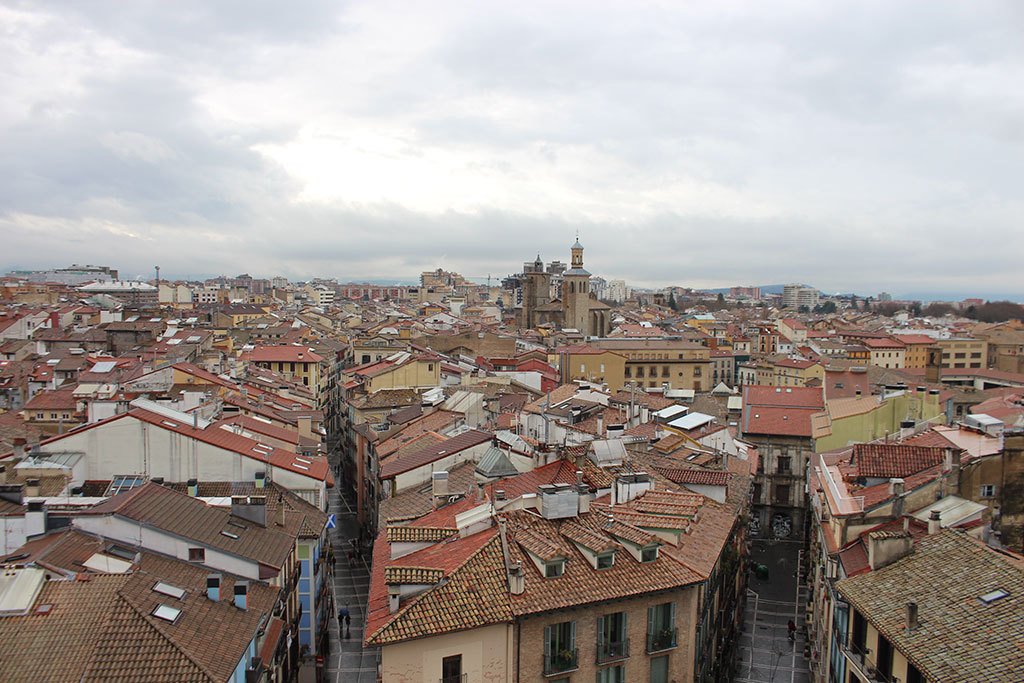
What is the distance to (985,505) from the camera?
20.6 metres

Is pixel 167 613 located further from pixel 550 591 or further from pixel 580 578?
pixel 580 578

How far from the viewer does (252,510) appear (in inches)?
926

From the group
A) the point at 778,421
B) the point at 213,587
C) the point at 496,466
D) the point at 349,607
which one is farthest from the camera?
the point at 778,421

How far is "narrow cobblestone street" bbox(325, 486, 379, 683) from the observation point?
27.2 meters

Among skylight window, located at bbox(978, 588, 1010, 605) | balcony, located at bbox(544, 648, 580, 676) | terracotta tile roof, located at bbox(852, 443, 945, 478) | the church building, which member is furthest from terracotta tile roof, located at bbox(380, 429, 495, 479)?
the church building

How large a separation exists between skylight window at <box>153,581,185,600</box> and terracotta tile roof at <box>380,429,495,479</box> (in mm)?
13392

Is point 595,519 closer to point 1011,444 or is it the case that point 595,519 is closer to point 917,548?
point 917,548

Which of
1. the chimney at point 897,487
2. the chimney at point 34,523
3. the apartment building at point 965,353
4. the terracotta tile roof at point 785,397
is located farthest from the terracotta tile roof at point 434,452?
the apartment building at point 965,353

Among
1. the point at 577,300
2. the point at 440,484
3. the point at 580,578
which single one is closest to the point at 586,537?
the point at 580,578

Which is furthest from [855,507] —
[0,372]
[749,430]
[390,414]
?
[0,372]

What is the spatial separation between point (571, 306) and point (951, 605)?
11515 centimetres

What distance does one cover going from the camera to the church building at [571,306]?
130m

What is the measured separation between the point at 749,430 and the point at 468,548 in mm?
31278

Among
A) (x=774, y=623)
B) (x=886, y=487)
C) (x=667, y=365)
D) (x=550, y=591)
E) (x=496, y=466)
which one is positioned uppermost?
(x=886, y=487)
